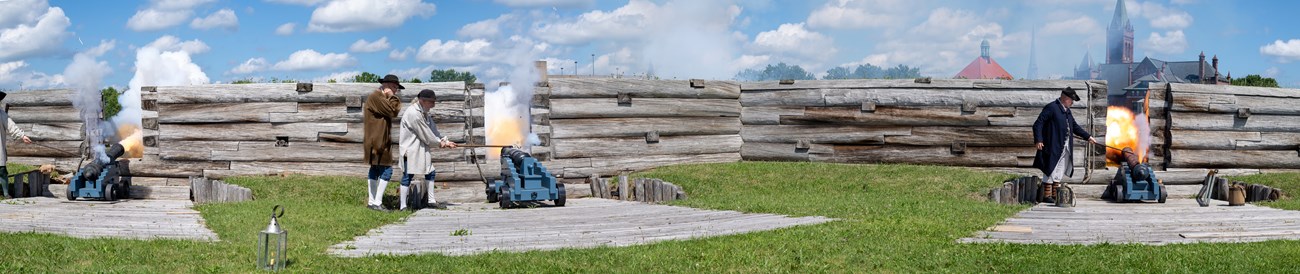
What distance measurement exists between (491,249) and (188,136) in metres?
9.47

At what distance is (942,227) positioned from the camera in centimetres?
906

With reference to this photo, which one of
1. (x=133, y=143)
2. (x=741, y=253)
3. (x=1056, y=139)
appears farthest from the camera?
(x=133, y=143)

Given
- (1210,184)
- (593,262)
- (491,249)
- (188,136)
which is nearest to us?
(593,262)

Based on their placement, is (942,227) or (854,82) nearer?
(942,227)

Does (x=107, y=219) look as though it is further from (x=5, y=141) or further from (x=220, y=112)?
(x=220, y=112)

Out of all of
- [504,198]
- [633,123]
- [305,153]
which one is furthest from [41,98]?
[504,198]

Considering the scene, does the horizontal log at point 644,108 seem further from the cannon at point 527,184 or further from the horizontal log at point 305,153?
the cannon at point 527,184

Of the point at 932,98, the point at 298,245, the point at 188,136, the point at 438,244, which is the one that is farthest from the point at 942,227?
the point at 188,136

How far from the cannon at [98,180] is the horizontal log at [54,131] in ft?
13.3

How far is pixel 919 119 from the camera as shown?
56.1ft

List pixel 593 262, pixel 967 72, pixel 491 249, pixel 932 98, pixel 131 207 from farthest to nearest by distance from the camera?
pixel 967 72, pixel 932 98, pixel 131 207, pixel 491 249, pixel 593 262

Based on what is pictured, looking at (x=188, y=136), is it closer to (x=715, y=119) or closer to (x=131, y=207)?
(x=131, y=207)

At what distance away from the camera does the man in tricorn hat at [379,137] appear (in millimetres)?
12188

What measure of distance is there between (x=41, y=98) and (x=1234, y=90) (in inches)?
716
